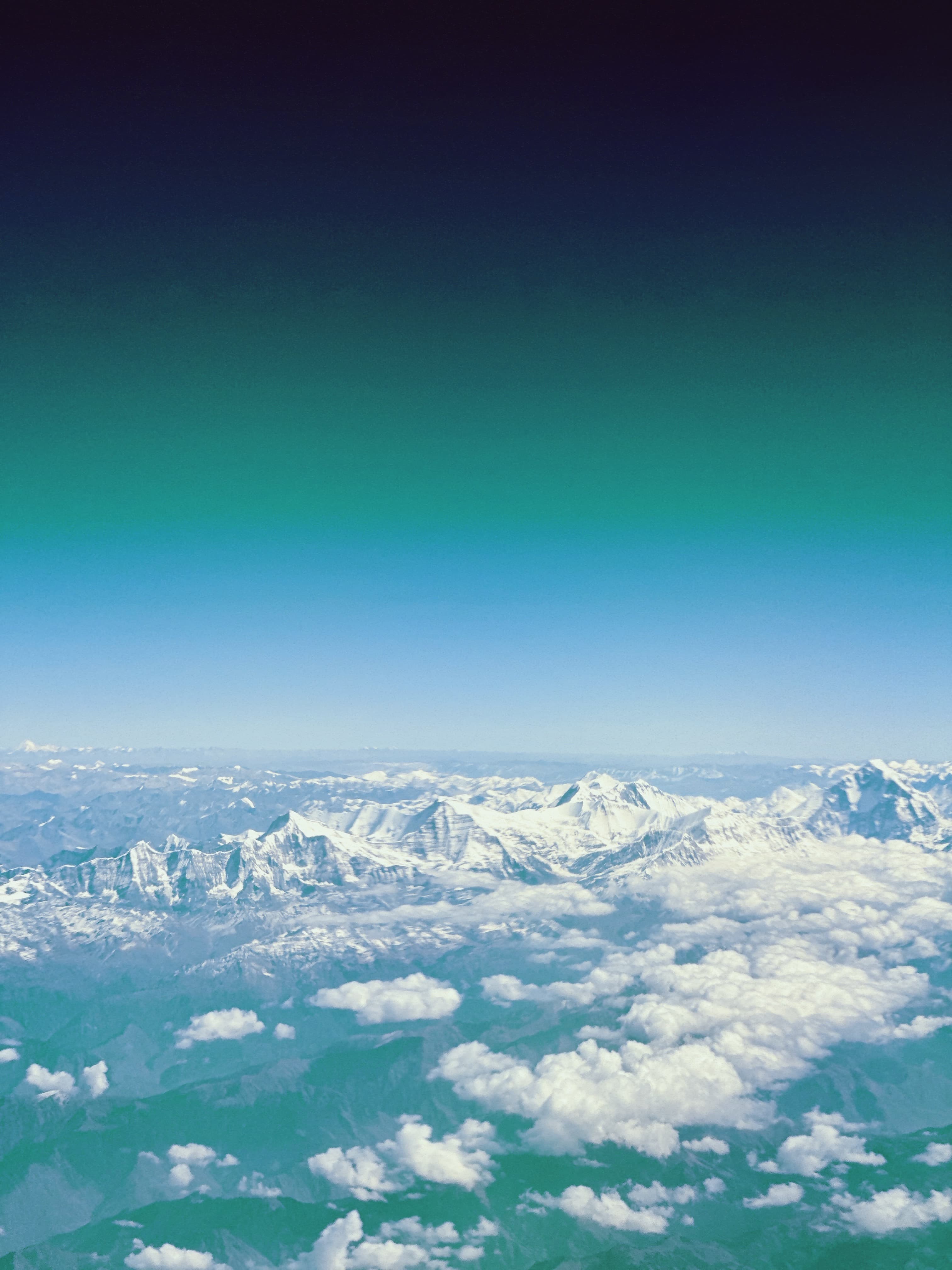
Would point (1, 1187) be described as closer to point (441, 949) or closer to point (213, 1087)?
point (213, 1087)

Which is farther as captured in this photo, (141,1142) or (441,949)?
(441,949)

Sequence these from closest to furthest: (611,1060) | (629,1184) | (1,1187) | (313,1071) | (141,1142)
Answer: (629,1184), (1,1187), (141,1142), (611,1060), (313,1071)

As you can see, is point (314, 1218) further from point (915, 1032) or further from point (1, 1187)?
point (915, 1032)

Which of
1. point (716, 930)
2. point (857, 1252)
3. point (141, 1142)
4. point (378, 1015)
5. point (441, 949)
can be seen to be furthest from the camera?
point (441, 949)

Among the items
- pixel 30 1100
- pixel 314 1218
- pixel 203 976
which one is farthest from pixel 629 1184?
pixel 203 976

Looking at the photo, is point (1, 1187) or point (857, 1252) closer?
point (857, 1252)

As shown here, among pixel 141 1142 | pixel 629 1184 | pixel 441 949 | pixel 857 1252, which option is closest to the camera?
pixel 857 1252

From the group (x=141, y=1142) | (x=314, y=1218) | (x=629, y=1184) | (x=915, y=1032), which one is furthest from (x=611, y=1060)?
(x=141, y=1142)

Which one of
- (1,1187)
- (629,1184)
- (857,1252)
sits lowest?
(1,1187)

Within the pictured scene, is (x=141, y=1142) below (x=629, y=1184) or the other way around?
below
